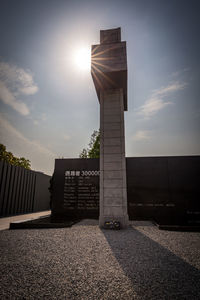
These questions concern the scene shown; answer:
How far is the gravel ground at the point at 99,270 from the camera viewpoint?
2383 millimetres

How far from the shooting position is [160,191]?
11719 millimetres

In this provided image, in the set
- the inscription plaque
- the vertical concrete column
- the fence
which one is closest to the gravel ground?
the vertical concrete column

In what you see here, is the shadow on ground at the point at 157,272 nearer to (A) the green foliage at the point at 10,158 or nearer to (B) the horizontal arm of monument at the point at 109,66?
(B) the horizontal arm of monument at the point at 109,66

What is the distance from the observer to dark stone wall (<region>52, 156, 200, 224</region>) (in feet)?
36.7

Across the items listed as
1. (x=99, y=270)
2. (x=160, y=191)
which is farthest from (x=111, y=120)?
(x=99, y=270)

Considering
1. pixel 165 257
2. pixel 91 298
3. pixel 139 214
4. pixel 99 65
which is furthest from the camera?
pixel 139 214

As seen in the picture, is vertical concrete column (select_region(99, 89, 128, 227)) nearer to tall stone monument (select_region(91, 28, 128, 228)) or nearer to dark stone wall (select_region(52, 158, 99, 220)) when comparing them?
tall stone monument (select_region(91, 28, 128, 228))

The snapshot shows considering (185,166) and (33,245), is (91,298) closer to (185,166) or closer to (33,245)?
(33,245)

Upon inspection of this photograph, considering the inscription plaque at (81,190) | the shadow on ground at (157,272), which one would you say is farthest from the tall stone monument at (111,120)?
the inscription plaque at (81,190)

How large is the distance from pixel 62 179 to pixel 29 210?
7.81 metres

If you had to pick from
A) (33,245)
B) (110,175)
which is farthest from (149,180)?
(33,245)

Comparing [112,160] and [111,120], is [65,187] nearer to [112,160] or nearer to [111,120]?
[112,160]

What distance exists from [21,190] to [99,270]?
15312mm

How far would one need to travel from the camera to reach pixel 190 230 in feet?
23.8
